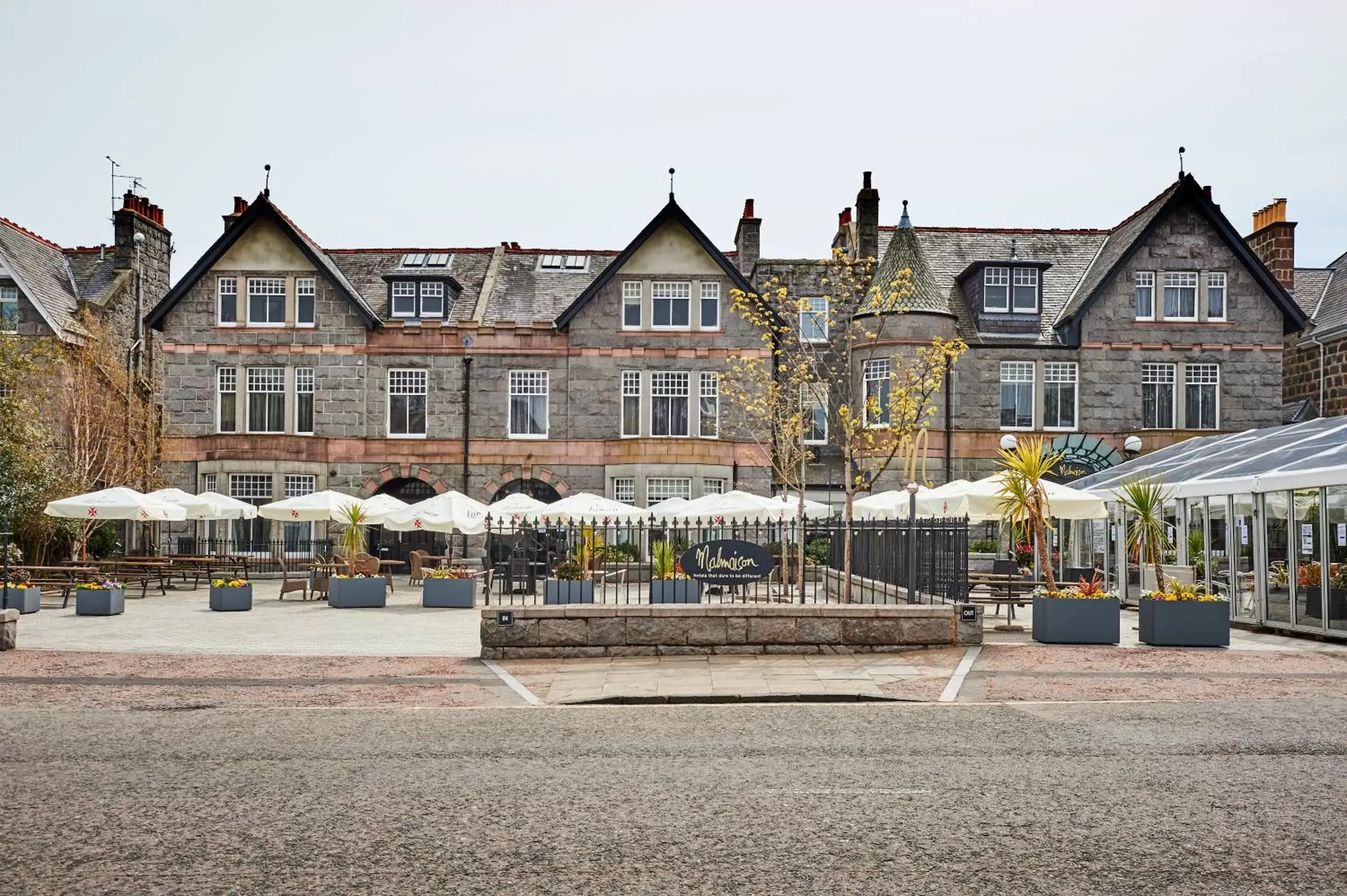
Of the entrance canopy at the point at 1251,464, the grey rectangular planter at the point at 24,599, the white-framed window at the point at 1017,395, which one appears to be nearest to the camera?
the entrance canopy at the point at 1251,464

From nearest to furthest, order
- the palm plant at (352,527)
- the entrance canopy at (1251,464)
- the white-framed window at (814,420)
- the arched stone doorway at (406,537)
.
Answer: the entrance canopy at (1251,464), the palm plant at (352,527), the arched stone doorway at (406,537), the white-framed window at (814,420)

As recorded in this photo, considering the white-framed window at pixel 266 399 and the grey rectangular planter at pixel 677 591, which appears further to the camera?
the white-framed window at pixel 266 399

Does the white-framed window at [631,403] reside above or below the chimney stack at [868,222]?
below

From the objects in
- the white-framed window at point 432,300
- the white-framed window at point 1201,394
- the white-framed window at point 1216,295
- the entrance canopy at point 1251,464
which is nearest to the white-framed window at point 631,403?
the white-framed window at point 432,300

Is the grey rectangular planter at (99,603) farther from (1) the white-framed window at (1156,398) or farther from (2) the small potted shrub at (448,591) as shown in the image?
(1) the white-framed window at (1156,398)

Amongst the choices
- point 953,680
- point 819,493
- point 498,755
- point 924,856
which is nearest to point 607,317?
point 819,493

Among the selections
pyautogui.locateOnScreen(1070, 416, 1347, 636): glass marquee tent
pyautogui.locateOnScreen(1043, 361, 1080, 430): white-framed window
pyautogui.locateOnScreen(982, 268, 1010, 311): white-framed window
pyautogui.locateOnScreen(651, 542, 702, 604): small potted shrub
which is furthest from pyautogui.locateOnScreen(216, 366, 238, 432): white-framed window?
pyautogui.locateOnScreen(1070, 416, 1347, 636): glass marquee tent

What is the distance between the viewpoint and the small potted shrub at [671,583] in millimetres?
23828

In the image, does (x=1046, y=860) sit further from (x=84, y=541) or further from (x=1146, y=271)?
(x=1146, y=271)

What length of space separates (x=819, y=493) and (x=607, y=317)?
8.51 metres

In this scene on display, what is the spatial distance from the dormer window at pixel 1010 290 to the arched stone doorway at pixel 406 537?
18062 mm

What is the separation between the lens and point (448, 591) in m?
27.2

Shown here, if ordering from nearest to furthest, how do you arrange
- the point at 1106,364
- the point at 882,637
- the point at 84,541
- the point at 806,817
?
1. the point at 806,817
2. the point at 882,637
3. the point at 84,541
4. the point at 1106,364

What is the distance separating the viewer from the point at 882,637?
17.2 meters
